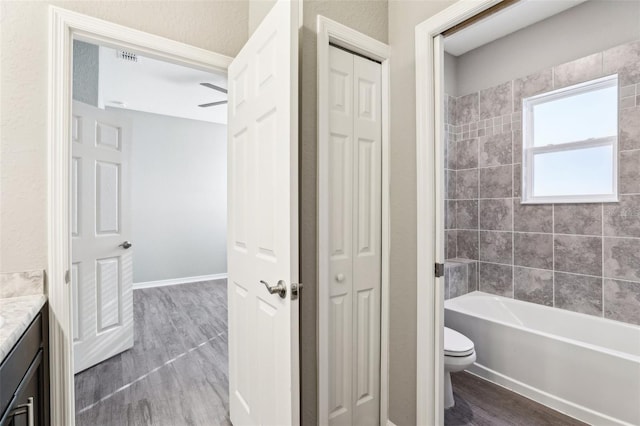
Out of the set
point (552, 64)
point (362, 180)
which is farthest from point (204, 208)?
point (552, 64)

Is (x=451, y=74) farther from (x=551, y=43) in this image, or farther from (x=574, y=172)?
(x=574, y=172)

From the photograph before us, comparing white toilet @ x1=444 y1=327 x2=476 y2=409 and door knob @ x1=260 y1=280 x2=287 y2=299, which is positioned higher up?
door knob @ x1=260 y1=280 x2=287 y2=299

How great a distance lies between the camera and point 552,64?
2.71m

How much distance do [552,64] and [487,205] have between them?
1274mm

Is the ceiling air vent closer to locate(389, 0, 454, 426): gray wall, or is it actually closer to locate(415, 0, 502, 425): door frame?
locate(389, 0, 454, 426): gray wall

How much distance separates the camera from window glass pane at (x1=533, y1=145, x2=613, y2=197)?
8.14ft

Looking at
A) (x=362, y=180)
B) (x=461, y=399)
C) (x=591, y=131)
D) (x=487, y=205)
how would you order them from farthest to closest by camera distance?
(x=487, y=205)
(x=591, y=131)
(x=461, y=399)
(x=362, y=180)

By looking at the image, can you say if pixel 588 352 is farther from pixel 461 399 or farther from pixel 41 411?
pixel 41 411

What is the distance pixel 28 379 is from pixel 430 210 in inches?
66.7

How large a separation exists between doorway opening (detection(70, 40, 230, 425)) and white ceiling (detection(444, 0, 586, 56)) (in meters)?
2.38

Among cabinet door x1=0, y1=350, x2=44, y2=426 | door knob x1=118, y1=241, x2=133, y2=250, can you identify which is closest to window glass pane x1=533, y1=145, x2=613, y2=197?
cabinet door x1=0, y1=350, x2=44, y2=426

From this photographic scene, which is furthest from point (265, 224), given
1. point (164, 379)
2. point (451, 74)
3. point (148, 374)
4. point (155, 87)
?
point (155, 87)

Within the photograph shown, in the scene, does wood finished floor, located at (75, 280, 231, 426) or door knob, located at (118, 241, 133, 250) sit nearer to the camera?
wood finished floor, located at (75, 280, 231, 426)

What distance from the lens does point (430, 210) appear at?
60.6 inches
